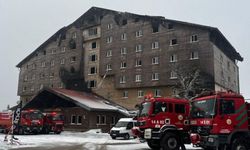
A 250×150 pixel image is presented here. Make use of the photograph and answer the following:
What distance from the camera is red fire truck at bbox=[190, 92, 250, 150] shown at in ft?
49.1

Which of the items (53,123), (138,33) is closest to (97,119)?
(53,123)

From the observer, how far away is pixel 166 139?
56.5 feet

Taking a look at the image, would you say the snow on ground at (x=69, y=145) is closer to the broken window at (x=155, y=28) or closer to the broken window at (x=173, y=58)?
the broken window at (x=173, y=58)

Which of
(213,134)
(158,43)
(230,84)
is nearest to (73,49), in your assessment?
(158,43)

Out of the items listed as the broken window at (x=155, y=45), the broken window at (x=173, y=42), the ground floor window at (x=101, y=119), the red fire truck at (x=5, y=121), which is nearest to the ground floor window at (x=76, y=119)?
the ground floor window at (x=101, y=119)

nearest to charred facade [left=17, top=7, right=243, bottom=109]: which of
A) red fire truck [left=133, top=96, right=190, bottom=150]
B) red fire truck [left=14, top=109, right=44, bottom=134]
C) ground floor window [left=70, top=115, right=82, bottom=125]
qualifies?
ground floor window [left=70, top=115, right=82, bottom=125]

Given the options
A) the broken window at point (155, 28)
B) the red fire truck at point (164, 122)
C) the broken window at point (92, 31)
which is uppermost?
the broken window at point (92, 31)

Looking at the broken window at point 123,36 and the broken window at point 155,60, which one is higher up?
the broken window at point 123,36

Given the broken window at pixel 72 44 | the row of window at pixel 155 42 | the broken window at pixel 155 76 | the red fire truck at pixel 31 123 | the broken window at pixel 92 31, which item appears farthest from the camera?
the broken window at pixel 72 44

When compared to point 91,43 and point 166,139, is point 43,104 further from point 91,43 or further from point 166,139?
point 166,139

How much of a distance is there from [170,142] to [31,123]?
2112 centimetres

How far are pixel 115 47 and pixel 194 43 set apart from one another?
13807mm

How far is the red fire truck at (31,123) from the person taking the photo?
33625mm

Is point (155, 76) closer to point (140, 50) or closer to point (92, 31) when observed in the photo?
point (140, 50)
